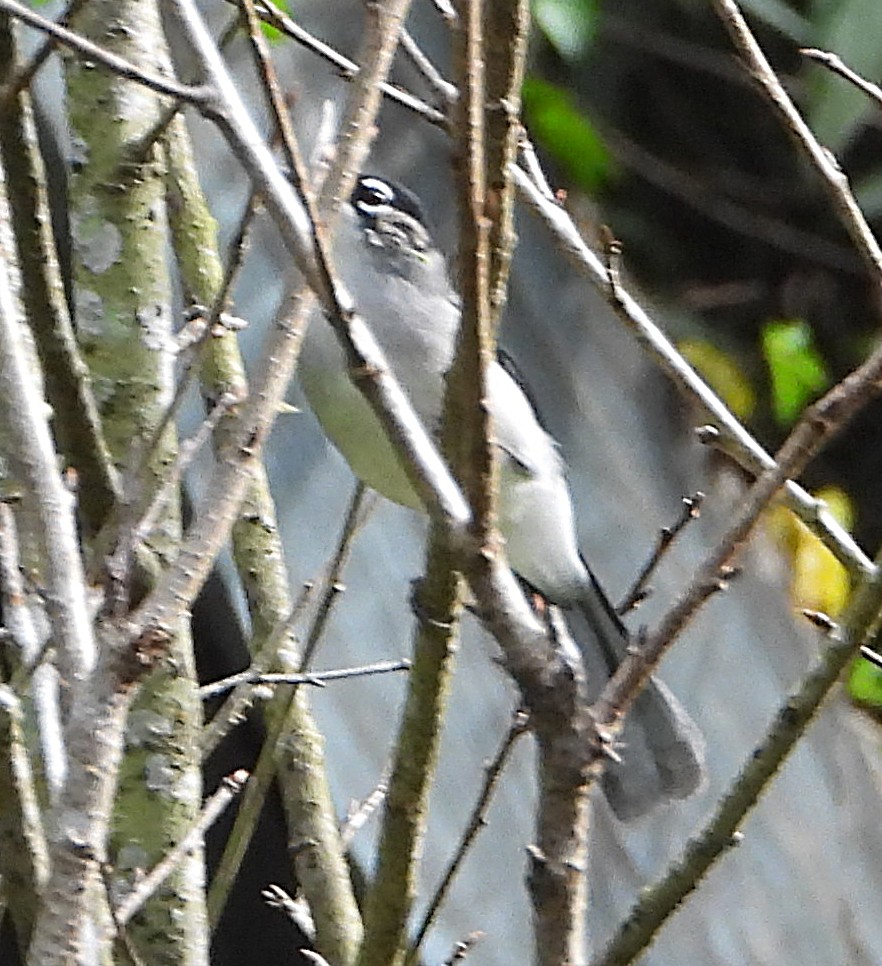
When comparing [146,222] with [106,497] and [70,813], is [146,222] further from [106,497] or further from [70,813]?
[70,813]

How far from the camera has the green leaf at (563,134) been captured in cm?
230

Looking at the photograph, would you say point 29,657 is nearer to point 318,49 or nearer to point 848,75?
point 318,49

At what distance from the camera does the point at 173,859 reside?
0.87 m

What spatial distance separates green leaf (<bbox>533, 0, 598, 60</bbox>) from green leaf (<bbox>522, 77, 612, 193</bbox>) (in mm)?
159

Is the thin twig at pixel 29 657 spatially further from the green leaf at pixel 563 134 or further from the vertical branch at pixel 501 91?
the green leaf at pixel 563 134

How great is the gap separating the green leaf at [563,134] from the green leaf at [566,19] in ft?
0.52

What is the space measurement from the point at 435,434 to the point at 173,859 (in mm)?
416

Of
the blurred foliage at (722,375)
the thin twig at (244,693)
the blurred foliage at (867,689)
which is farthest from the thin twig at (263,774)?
the blurred foliage at (722,375)

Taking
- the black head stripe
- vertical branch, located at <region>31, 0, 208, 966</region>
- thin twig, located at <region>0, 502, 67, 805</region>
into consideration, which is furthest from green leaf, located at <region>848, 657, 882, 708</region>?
thin twig, located at <region>0, 502, 67, 805</region>

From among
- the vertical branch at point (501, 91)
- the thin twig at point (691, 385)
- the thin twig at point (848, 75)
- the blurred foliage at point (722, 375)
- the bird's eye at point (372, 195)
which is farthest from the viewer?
the blurred foliage at point (722, 375)

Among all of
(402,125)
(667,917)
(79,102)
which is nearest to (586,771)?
(667,917)

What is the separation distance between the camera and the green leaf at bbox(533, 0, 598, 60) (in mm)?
2055

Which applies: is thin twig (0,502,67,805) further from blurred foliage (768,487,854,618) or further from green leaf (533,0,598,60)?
blurred foliage (768,487,854,618)

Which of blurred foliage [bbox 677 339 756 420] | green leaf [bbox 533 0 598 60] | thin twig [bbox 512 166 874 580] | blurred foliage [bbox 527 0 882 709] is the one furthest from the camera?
blurred foliage [bbox 527 0 882 709]
